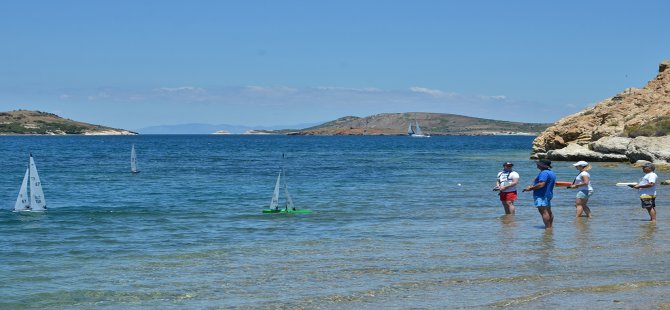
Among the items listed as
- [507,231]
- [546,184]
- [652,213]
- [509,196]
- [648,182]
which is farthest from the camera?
[509,196]

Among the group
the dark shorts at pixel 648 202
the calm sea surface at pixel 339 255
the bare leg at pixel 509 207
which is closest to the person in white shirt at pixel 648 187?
the dark shorts at pixel 648 202

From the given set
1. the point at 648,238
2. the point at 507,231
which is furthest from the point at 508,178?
the point at 648,238

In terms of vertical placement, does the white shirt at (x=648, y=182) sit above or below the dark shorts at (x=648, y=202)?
above

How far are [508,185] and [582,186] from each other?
7.21ft

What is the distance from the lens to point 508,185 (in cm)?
2273

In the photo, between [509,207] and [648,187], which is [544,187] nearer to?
[648,187]

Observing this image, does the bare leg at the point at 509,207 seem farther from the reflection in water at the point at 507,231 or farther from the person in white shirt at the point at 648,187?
the person in white shirt at the point at 648,187

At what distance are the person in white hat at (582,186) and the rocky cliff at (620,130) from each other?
1148 inches

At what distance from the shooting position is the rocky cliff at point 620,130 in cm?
5296

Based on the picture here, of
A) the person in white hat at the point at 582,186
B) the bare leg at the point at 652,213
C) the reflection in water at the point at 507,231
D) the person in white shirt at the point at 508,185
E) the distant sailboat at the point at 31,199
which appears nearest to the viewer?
the reflection in water at the point at 507,231

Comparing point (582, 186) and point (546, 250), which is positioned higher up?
point (582, 186)

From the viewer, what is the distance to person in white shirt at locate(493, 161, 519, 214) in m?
22.6

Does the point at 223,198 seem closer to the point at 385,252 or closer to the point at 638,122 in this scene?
the point at 385,252

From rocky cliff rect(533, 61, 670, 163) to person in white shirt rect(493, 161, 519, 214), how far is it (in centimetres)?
2850
